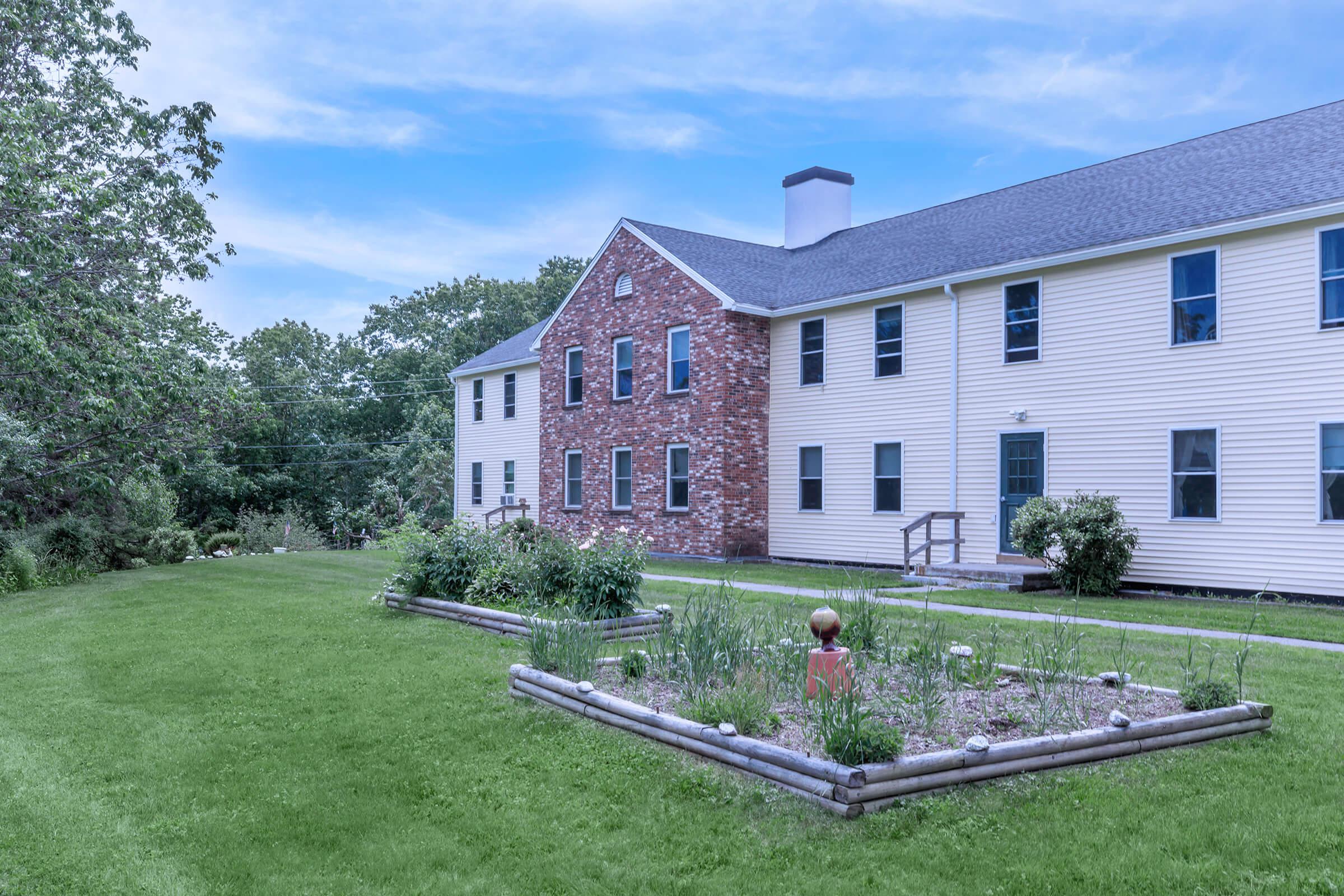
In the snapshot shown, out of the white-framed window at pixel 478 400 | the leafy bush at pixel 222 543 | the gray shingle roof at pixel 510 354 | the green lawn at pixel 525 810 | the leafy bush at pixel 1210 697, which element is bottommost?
the leafy bush at pixel 222 543

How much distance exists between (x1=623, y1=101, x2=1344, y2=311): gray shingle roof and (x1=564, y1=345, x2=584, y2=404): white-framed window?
13.2 ft

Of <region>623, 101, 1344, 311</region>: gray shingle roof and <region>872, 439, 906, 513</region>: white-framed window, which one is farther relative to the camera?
<region>872, 439, 906, 513</region>: white-framed window

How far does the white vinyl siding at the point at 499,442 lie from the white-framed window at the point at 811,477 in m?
8.94

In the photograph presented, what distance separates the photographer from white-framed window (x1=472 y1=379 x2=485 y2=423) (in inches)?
1203

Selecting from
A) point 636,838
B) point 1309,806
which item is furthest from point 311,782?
point 1309,806

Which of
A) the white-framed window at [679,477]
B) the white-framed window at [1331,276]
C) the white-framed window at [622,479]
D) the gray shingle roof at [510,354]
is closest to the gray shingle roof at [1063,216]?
the white-framed window at [1331,276]

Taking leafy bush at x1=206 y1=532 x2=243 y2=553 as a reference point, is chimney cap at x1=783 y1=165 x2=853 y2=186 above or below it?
above

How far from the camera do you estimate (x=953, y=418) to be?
16906 millimetres

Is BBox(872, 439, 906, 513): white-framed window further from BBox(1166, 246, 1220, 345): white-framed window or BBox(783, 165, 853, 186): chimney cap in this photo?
BBox(783, 165, 853, 186): chimney cap

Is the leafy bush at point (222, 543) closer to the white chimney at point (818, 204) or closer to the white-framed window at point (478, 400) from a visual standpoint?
the white-framed window at point (478, 400)

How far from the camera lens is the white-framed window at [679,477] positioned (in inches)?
837

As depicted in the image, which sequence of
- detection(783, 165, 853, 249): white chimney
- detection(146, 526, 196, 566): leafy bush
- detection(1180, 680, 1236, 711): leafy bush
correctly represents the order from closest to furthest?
1. detection(1180, 680, 1236, 711): leafy bush
2. detection(146, 526, 196, 566): leafy bush
3. detection(783, 165, 853, 249): white chimney

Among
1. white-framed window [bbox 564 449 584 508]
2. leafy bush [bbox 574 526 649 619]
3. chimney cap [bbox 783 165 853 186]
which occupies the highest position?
chimney cap [bbox 783 165 853 186]

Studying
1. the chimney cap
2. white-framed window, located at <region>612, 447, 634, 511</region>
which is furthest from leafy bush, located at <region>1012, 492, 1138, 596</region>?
the chimney cap
